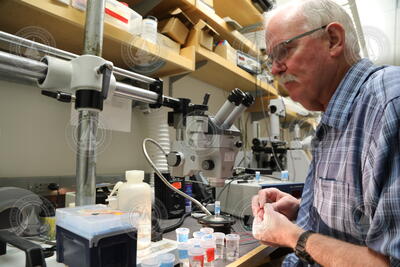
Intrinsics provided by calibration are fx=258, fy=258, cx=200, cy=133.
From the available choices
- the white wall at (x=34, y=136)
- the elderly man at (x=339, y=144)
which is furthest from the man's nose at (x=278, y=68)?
the white wall at (x=34, y=136)

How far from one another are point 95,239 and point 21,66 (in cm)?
48

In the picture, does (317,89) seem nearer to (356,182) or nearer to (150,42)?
(356,182)

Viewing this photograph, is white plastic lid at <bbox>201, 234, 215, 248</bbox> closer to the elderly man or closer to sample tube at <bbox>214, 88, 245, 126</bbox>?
the elderly man

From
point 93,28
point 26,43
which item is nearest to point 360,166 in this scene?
point 93,28

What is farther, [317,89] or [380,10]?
[380,10]

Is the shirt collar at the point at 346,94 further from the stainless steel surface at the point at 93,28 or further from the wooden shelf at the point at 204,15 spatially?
the wooden shelf at the point at 204,15

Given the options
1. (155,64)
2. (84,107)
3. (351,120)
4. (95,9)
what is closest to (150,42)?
(155,64)

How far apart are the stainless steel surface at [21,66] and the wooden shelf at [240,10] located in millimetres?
1669

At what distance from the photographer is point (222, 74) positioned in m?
1.99

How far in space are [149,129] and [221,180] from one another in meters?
0.68

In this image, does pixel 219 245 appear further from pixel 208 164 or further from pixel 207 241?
pixel 208 164

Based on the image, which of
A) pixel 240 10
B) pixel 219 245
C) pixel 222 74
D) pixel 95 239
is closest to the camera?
pixel 95 239

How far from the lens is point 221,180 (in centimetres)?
96

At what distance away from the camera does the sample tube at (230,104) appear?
87 cm
